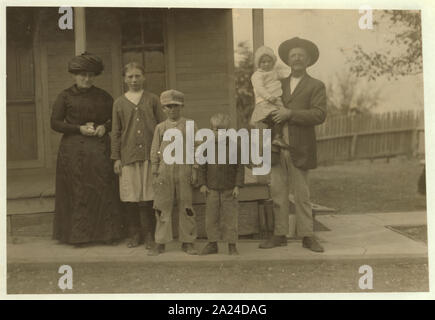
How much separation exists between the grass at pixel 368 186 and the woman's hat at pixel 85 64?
7.86 feet

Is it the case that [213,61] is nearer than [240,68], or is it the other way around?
[240,68]

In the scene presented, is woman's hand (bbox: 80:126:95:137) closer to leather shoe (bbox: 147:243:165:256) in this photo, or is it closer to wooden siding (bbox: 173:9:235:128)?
wooden siding (bbox: 173:9:235:128)

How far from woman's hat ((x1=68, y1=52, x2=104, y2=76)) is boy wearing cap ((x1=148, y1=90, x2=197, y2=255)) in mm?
761

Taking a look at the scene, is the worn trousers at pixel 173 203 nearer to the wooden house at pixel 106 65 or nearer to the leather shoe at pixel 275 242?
the wooden house at pixel 106 65

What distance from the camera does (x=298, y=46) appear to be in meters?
5.18

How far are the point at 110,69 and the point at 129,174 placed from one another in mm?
1471

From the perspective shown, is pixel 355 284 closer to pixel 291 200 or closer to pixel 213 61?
pixel 291 200

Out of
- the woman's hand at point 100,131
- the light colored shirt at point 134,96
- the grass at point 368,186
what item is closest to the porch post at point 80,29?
the light colored shirt at point 134,96

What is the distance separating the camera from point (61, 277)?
201 inches

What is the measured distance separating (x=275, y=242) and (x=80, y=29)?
2856 millimetres

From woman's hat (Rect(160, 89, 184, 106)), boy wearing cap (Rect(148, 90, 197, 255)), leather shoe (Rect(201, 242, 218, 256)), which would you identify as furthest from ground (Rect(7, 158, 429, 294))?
woman's hat (Rect(160, 89, 184, 106))

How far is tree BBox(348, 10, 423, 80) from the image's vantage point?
5266 mm

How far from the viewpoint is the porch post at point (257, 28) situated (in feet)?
17.0

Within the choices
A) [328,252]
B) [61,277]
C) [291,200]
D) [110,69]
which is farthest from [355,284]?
[110,69]
